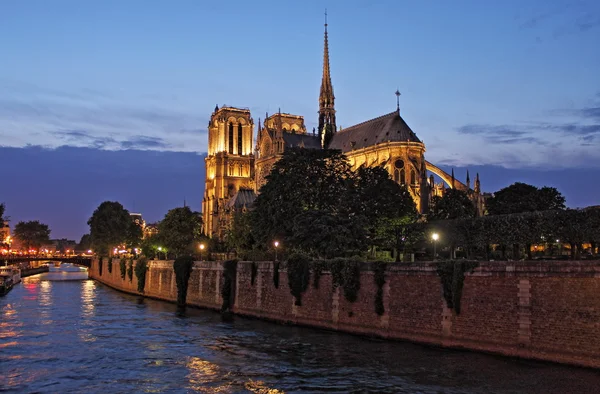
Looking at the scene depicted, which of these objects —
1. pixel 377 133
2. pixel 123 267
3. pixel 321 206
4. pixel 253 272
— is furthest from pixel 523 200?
pixel 123 267

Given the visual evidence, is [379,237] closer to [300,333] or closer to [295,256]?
[295,256]

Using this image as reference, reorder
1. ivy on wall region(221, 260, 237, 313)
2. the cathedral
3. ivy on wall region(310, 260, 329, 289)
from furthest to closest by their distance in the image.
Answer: the cathedral → ivy on wall region(221, 260, 237, 313) → ivy on wall region(310, 260, 329, 289)

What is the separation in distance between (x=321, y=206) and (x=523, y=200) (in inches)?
1458

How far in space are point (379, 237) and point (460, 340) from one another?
89.2 feet

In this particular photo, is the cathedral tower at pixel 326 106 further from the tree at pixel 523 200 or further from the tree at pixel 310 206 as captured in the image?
the tree at pixel 310 206

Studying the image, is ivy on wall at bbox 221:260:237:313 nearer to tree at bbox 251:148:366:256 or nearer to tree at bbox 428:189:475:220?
tree at bbox 251:148:366:256

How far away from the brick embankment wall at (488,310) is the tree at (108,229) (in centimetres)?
9453

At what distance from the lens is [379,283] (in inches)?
1364

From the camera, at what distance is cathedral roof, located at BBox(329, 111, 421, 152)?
3888 inches

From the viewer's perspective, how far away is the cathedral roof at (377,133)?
9875cm

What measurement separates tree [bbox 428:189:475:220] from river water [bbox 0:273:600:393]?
38.3 m

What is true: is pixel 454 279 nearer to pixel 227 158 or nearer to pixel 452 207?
pixel 452 207

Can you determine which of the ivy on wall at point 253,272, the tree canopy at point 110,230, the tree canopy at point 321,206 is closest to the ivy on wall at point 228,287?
the ivy on wall at point 253,272

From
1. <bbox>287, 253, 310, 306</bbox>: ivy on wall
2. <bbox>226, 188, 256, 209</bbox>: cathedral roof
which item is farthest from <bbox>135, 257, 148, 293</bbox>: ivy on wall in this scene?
<bbox>226, 188, 256, 209</bbox>: cathedral roof
